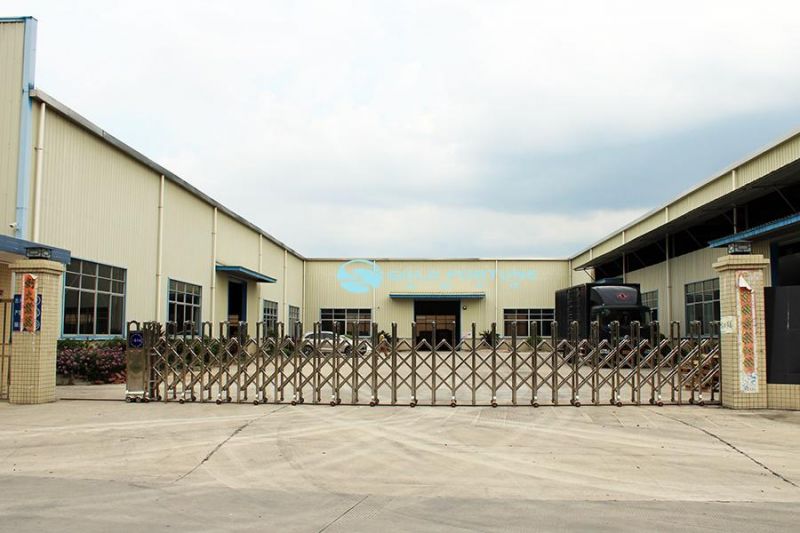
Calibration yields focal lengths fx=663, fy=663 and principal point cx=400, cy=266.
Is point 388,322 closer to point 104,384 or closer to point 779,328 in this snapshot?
point 104,384

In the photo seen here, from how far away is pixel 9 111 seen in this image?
15.5m

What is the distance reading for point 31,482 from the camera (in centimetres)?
666

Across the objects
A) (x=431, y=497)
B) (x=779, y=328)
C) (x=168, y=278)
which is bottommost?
(x=431, y=497)

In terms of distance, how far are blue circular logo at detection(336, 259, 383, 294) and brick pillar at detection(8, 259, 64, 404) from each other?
30090 millimetres

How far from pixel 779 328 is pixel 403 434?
6.95 meters

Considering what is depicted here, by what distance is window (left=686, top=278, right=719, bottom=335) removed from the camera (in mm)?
21562

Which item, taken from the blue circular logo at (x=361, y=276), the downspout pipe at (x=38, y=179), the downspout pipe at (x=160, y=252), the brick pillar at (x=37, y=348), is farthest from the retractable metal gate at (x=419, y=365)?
the blue circular logo at (x=361, y=276)

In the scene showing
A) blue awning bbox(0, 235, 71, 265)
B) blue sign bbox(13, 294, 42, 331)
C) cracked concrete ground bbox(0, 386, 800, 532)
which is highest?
blue awning bbox(0, 235, 71, 265)

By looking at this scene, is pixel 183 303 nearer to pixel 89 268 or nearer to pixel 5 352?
pixel 89 268

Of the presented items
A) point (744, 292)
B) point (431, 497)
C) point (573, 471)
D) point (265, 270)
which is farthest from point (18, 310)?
point (265, 270)

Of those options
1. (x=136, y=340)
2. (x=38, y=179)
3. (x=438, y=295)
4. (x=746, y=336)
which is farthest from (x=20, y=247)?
(x=438, y=295)

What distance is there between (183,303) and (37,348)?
38.0 feet

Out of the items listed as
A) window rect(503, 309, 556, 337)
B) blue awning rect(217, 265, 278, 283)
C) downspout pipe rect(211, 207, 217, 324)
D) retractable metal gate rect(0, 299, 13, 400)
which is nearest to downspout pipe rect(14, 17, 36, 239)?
retractable metal gate rect(0, 299, 13, 400)

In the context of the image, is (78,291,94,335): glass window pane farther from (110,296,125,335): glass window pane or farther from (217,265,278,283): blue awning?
(217,265,278,283): blue awning
